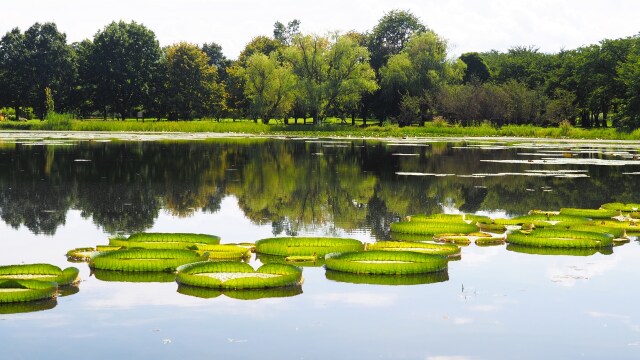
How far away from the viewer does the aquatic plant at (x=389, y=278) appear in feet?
35.1

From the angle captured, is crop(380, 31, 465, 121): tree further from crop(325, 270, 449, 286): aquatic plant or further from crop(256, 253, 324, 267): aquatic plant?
crop(325, 270, 449, 286): aquatic plant

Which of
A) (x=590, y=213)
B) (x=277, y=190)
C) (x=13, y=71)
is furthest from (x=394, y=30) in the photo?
(x=590, y=213)

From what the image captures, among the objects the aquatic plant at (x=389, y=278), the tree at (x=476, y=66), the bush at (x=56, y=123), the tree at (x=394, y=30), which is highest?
the tree at (x=394, y=30)

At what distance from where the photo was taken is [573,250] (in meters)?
13.3

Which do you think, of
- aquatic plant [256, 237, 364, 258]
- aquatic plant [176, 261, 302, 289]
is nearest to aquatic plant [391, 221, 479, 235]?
aquatic plant [256, 237, 364, 258]

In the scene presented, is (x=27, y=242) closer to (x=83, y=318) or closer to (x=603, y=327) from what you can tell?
(x=83, y=318)

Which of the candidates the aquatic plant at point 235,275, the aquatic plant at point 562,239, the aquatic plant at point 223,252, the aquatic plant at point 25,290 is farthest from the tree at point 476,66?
the aquatic plant at point 25,290

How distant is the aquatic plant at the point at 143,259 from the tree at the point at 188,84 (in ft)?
321

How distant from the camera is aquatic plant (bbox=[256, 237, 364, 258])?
483 inches

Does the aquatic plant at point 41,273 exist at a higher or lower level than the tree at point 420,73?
lower

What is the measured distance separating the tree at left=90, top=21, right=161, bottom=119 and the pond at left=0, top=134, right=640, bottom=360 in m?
84.7

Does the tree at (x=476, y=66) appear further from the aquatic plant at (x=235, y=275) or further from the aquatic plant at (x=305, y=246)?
the aquatic plant at (x=235, y=275)

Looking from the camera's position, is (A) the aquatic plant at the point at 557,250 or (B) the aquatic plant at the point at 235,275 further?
(A) the aquatic plant at the point at 557,250

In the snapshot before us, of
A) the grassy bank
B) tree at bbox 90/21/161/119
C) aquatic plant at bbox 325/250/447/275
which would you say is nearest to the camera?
aquatic plant at bbox 325/250/447/275
